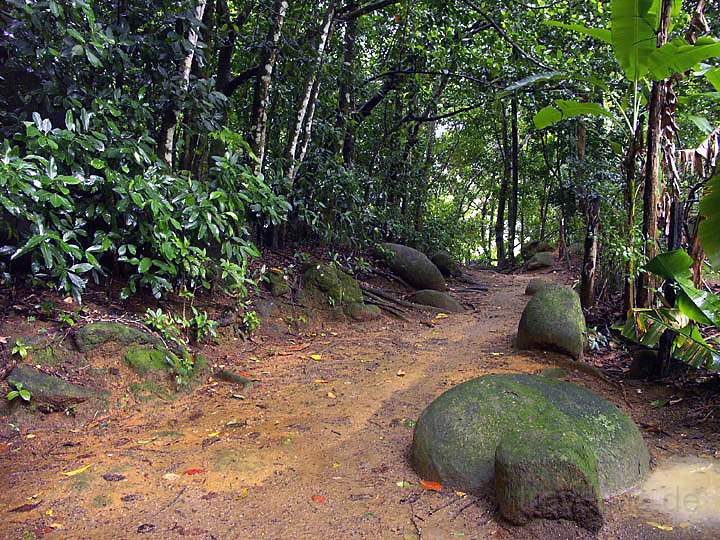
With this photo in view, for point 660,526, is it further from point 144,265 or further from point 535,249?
point 535,249

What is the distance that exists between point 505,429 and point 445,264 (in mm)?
10072

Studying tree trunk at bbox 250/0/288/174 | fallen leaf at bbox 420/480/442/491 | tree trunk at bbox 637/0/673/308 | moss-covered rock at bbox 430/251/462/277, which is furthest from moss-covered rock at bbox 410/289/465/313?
fallen leaf at bbox 420/480/442/491

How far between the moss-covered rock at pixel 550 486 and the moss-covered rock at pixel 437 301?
6.42 metres

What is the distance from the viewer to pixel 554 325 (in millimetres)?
5430

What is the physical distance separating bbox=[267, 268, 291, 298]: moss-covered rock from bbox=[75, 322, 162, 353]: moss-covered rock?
8.71ft

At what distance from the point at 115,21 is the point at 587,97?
582 centimetres

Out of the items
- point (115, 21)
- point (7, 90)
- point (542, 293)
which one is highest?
point (115, 21)

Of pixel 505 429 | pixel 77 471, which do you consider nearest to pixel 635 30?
pixel 505 429

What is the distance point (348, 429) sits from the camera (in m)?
3.99

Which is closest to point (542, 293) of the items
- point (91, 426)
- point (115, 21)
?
point (91, 426)

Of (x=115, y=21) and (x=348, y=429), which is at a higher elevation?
(x=115, y=21)

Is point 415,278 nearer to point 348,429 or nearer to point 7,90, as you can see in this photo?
point 348,429

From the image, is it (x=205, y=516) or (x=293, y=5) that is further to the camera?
(x=293, y=5)

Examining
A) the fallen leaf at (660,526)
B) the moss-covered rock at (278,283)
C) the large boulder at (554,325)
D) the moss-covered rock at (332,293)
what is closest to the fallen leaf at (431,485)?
the fallen leaf at (660,526)
